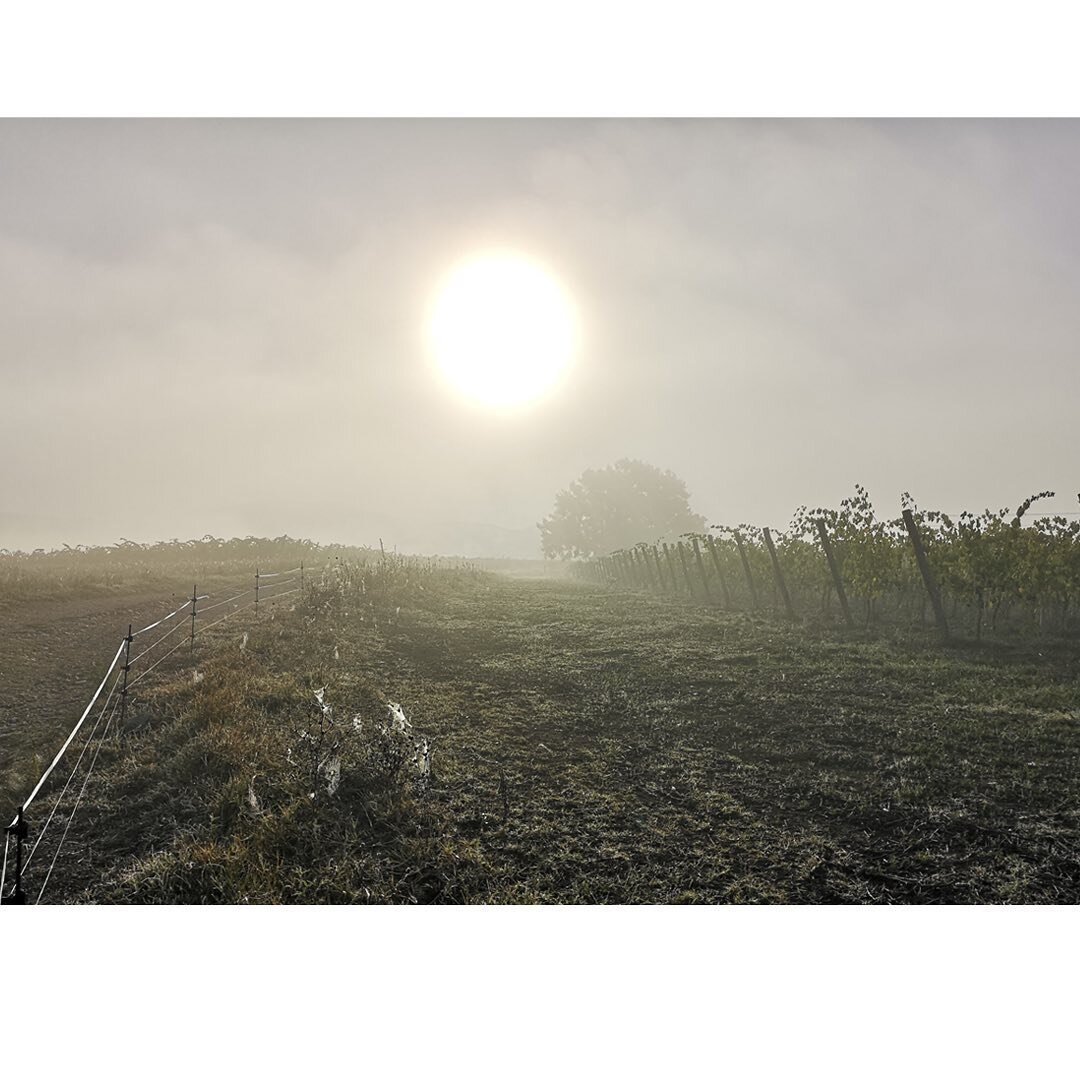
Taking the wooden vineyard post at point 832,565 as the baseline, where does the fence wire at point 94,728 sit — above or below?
below

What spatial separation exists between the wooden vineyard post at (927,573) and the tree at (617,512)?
47.6 m

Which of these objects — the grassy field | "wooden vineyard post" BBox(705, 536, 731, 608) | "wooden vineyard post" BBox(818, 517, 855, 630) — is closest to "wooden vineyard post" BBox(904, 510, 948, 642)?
the grassy field

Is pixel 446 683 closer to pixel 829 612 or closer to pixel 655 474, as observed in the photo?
pixel 829 612

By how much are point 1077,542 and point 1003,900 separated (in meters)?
11.4

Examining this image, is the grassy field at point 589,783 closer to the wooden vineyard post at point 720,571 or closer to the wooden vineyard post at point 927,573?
the wooden vineyard post at point 927,573

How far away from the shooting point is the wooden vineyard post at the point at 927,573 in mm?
12711

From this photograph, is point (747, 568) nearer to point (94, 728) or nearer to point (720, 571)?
point (720, 571)

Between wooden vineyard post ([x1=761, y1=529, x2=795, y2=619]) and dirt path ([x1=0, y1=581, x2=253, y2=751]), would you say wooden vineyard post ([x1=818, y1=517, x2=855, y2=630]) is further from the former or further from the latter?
dirt path ([x1=0, y1=581, x2=253, y2=751])

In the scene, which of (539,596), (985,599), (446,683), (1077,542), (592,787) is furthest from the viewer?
(539,596)

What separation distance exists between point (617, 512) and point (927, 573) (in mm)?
50422

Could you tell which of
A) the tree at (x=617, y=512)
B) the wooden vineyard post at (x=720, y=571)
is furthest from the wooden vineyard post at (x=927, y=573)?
the tree at (x=617, y=512)

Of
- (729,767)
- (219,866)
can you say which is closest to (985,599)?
(729,767)

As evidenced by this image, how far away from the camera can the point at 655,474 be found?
220 feet

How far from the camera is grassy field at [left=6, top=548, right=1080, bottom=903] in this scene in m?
4.43
